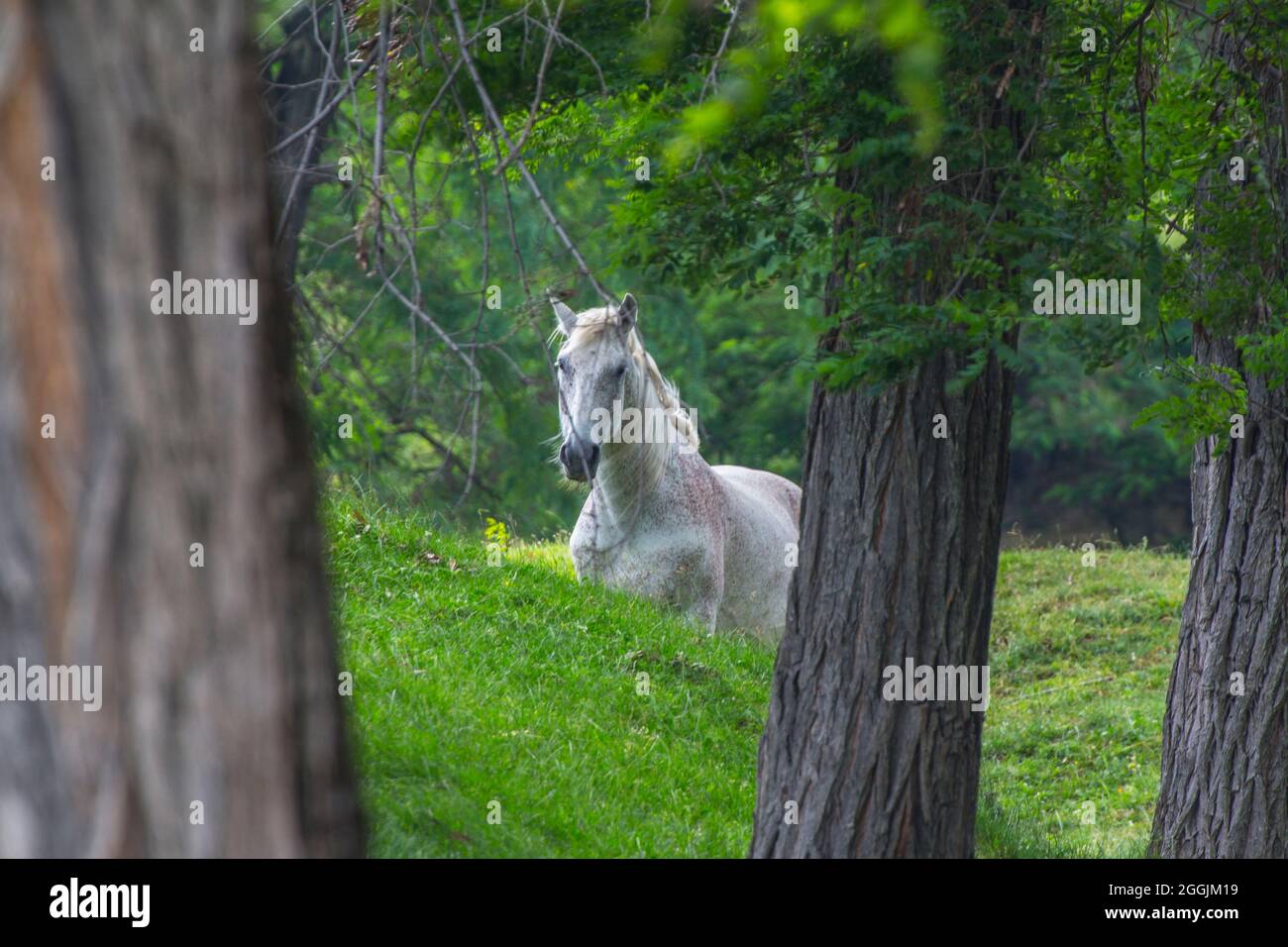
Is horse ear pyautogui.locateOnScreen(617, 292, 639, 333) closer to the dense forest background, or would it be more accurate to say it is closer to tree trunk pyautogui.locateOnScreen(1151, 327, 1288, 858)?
the dense forest background

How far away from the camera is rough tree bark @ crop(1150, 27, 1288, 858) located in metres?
7.28

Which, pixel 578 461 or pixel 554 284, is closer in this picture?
pixel 554 284

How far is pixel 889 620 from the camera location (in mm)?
5473

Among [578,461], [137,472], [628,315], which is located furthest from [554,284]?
[628,315]

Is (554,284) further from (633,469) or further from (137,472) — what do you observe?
(633,469)

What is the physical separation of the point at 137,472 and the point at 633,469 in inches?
304

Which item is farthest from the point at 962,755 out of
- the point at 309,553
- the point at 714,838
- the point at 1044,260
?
the point at 309,553

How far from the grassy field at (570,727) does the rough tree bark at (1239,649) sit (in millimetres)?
720

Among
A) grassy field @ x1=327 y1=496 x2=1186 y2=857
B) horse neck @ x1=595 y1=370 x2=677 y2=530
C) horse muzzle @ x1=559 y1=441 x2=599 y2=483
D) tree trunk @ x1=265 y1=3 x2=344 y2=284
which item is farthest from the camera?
horse neck @ x1=595 y1=370 x2=677 y2=530

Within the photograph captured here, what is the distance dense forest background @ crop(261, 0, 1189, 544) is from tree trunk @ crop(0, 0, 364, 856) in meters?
1.14

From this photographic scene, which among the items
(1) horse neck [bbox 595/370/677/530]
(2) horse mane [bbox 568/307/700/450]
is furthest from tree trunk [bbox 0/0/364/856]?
(1) horse neck [bbox 595/370/677/530]

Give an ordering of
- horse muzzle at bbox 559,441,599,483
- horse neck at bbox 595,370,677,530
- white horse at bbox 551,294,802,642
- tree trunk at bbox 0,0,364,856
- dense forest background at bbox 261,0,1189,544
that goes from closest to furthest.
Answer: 1. tree trunk at bbox 0,0,364,856
2. dense forest background at bbox 261,0,1189,544
3. horse muzzle at bbox 559,441,599,483
4. white horse at bbox 551,294,802,642
5. horse neck at bbox 595,370,677,530

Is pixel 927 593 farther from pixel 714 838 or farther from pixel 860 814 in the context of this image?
pixel 714 838

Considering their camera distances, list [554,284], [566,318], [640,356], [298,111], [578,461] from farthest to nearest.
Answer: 1. [298,111]
2. [640,356]
3. [566,318]
4. [578,461]
5. [554,284]
